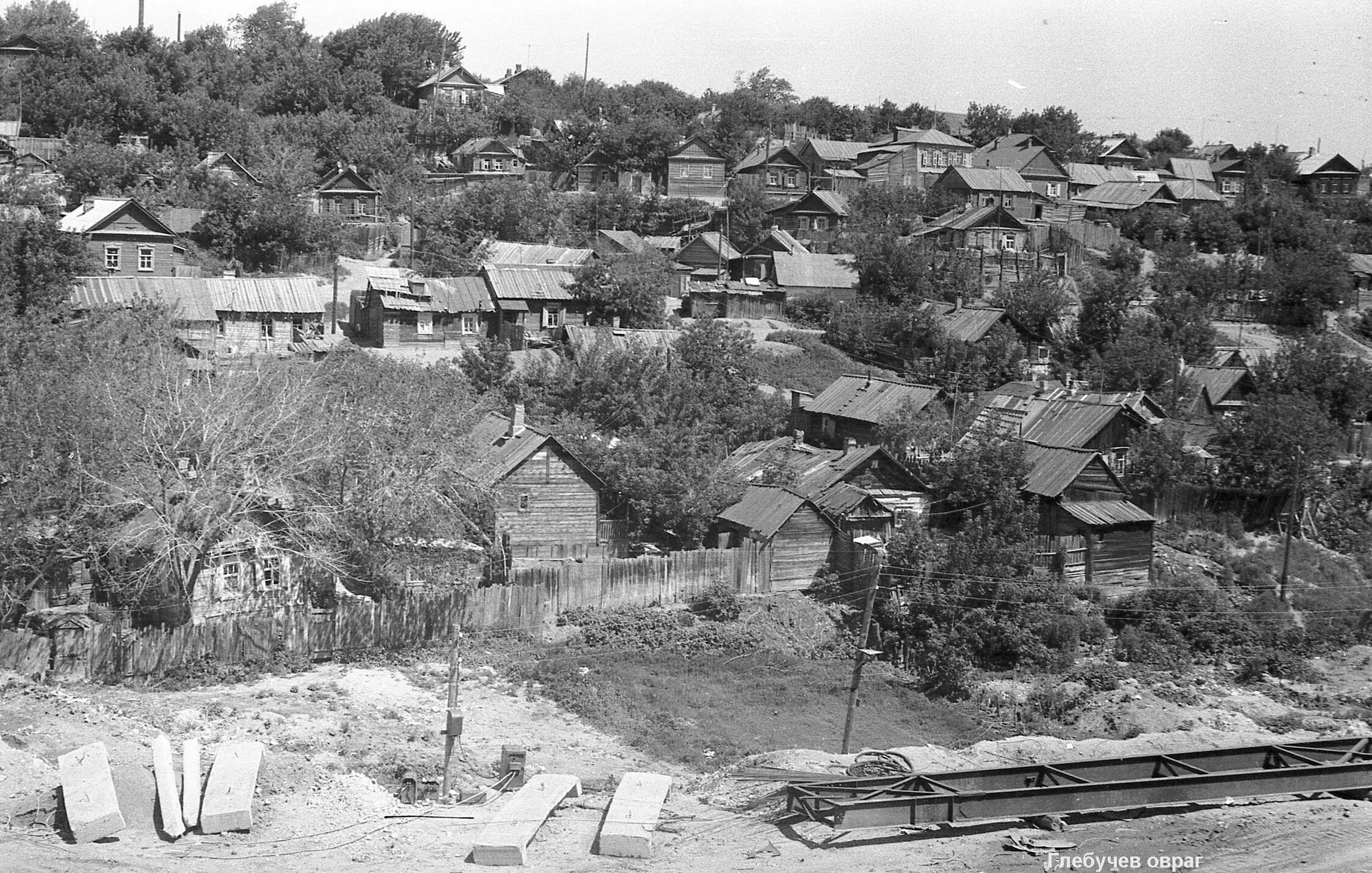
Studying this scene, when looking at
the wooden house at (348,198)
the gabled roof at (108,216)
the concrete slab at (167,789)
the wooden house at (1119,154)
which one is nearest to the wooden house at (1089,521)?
the concrete slab at (167,789)

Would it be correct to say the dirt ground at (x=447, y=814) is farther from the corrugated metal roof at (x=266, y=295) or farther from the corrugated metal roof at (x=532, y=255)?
the corrugated metal roof at (x=532, y=255)

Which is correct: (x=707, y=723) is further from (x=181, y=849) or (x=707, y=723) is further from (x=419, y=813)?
(x=181, y=849)

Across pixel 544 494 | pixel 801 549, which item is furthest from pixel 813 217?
pixel 544 494

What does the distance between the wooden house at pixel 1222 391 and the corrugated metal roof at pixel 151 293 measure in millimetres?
33376

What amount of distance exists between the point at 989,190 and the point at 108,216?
132ft

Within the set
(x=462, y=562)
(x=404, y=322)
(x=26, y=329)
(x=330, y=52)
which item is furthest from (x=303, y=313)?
(x=330, y=52)

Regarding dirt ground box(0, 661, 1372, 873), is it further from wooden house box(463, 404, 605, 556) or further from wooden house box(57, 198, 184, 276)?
wooden house box(57, 198, 184, 276)

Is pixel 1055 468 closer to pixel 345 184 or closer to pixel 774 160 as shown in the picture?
pixel 774 160

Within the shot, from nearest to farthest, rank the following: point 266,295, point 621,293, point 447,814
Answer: point 447,814 → point 266,295 → point 621,293

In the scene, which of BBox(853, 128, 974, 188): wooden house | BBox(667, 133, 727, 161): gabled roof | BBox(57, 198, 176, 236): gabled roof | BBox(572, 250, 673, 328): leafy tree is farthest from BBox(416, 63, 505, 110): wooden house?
BBox(572, 250, 673, 328): leafy tree

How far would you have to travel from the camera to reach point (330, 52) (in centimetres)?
8506

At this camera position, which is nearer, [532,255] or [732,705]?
[732,705]

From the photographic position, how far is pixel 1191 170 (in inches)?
3204

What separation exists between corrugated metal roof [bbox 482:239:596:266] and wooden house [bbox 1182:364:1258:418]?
23.6 metres
